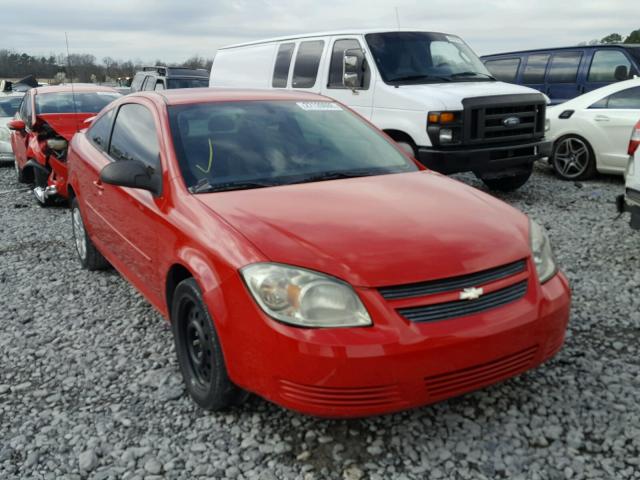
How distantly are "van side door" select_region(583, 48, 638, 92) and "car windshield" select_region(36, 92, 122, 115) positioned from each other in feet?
26.1

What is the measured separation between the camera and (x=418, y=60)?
26.6 ft

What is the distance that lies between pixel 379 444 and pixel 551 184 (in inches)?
285

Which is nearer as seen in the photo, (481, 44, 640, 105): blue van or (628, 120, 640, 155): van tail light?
(628, 120, 640, 155): van tail light

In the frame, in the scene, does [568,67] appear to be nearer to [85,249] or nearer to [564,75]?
[564,75]

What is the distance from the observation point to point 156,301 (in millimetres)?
→ 3740

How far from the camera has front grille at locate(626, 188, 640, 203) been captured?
5.26 meters

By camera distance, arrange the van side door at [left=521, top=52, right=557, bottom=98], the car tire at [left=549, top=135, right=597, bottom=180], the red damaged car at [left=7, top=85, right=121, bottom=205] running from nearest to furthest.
Result: the red damaged car at [left=7, top=85, right=121, bottom=205], the car tire at [left=549, top=135, right=597, bottom=180], the van side door at [left=521, top=52, right=557, bottom=98]

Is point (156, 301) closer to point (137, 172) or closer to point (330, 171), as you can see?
point (137, 172)

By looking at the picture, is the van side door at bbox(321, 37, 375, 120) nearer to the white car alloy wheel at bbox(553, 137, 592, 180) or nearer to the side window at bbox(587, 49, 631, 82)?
the white car alloy wheel at bbox(553, 137, 592, 180)

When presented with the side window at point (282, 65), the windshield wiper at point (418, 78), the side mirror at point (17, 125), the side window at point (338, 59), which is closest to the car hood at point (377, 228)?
the windshield wiper at point (418, 78)

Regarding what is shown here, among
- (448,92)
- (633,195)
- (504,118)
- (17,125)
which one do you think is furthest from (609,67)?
(17,125)

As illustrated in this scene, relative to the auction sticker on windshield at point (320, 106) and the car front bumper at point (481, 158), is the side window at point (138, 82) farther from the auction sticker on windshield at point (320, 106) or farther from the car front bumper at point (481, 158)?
the auction sticker on windshield at point (320, 106)

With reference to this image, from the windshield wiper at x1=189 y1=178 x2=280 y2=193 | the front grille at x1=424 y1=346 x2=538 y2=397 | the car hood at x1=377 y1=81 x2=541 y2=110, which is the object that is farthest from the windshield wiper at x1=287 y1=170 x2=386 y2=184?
the car hood at x1=377 y1=81 x2=541 y2=110

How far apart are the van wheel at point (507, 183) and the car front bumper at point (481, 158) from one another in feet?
2.05
